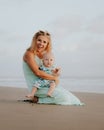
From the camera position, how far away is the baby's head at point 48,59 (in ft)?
22.6

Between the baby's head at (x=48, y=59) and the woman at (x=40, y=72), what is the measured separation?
0.52 feet

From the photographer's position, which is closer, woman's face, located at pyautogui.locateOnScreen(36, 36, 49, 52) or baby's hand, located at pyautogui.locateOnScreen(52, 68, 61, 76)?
baby's hand, located at pyautogui.locateOnScreen(52, 68, 61, 76)

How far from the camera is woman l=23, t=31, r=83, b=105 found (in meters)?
6.86

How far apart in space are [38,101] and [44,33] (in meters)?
1.17

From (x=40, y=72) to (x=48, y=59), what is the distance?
0.25m

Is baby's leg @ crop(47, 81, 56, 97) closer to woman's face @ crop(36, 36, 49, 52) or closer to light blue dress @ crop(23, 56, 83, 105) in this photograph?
light blue dress @ crop(23, 56, 83, 105)

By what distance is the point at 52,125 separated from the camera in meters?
4.31

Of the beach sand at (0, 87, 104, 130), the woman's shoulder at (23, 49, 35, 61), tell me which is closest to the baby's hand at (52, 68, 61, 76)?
the woman's shoulder at (23, 49, 35, 61)

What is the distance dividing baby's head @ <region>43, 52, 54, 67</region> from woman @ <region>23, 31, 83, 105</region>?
0.16 meters

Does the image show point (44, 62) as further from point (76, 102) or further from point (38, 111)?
point (38, 111)

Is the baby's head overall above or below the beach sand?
above

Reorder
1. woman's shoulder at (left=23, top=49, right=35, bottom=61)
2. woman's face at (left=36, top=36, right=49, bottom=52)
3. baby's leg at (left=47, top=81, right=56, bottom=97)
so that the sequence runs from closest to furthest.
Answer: baby's leg at (left=47, top=81, right=56, bottom=97)
woman's shoulder at (left=23, top=49, right=35, bottom=61)
woman's face at (left=36, top=36, right=49, bottom=52)

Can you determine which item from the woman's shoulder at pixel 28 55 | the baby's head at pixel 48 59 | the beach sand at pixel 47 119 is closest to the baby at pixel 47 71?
the baby's head at pixel 48 59

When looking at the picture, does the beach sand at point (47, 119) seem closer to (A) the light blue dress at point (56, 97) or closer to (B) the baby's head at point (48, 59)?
(A) the light blue dress at point (56, 97)
